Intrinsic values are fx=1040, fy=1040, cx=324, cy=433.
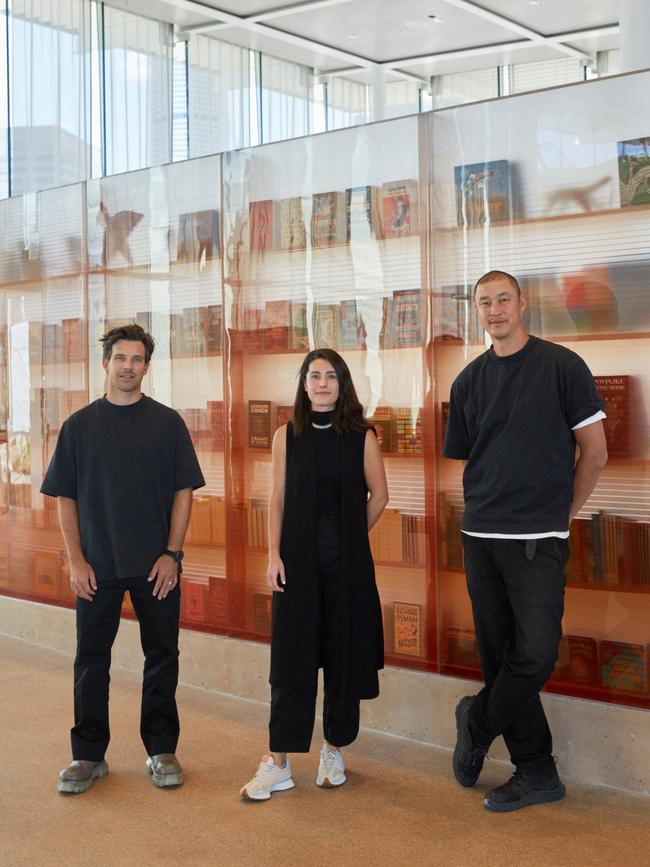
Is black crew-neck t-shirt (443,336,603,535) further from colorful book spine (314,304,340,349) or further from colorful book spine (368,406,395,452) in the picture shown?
colorful book spine (314,304,340,349)

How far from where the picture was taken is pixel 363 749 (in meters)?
3.99

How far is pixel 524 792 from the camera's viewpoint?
3.40 metres

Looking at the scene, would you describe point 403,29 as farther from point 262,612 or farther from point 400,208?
point 262,612

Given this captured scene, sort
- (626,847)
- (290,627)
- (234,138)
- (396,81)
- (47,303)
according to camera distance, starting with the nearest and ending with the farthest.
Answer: (626,847) → (290,627) → (47,303) → (234,138) → (396,81)

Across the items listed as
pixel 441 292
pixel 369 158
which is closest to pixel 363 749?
pixel 441 292

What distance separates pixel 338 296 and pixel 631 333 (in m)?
1.31

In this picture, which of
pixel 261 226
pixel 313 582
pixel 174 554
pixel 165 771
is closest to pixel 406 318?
pixel 261 226

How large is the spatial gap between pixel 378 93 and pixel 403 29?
1362mm

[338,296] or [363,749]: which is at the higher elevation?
[338,296]

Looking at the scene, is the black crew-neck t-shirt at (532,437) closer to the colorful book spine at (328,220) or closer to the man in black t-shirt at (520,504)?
the man in black t-shirt at (520,504)

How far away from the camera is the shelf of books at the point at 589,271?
3.56m

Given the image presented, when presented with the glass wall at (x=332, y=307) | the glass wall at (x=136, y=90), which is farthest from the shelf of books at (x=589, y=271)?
the glass wall at (x=136, y=90)

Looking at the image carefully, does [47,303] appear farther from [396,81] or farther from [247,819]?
[396,81]

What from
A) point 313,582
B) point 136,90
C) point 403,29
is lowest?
point 313,582
